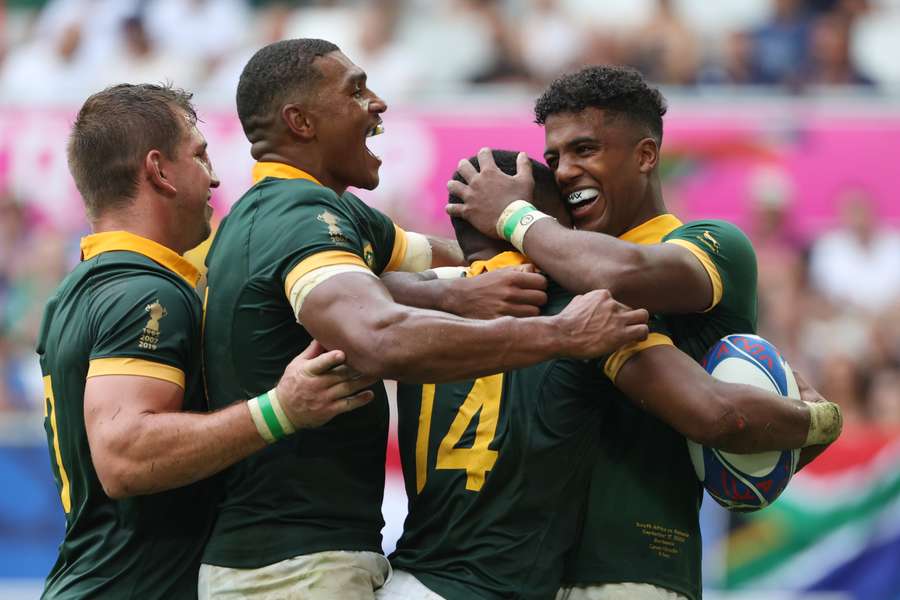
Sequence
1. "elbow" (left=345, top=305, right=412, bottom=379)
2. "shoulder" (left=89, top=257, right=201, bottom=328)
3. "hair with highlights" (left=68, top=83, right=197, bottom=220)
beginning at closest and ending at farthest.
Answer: "elbow" (left=345, top=305, right=412, bottom=379) → "shoulder" (left=89, top=257, right=201, bottom=328) → "hair with highlights" (left=68, top=83, right=197, bottom=220)

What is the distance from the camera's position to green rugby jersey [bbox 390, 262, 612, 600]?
4.73 meters

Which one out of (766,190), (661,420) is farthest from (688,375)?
(766,190)

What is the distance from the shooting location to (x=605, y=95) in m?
5.29

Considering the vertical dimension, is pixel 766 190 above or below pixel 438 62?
below

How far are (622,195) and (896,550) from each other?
19.6ft

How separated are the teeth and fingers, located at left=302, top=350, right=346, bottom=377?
4.22 ft

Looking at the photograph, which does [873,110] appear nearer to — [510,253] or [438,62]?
[438,62]

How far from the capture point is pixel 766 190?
12.3 m

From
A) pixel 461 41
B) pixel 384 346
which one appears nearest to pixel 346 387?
pixel 384 346

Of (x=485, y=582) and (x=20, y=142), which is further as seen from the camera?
(x=20, y=142)

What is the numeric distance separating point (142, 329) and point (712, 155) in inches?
339

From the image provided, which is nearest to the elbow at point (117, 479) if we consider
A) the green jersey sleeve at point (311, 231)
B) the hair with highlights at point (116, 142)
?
the green jersey sleeve at point (311, 231)

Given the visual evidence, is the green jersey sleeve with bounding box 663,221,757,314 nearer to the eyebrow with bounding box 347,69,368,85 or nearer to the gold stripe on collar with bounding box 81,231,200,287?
the eyebrow with bounding box 347,69,368,85

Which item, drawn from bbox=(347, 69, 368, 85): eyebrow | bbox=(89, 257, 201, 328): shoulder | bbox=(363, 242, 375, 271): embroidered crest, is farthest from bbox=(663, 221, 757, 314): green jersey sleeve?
bbox=(89, 257, 201, 328): shoulder
